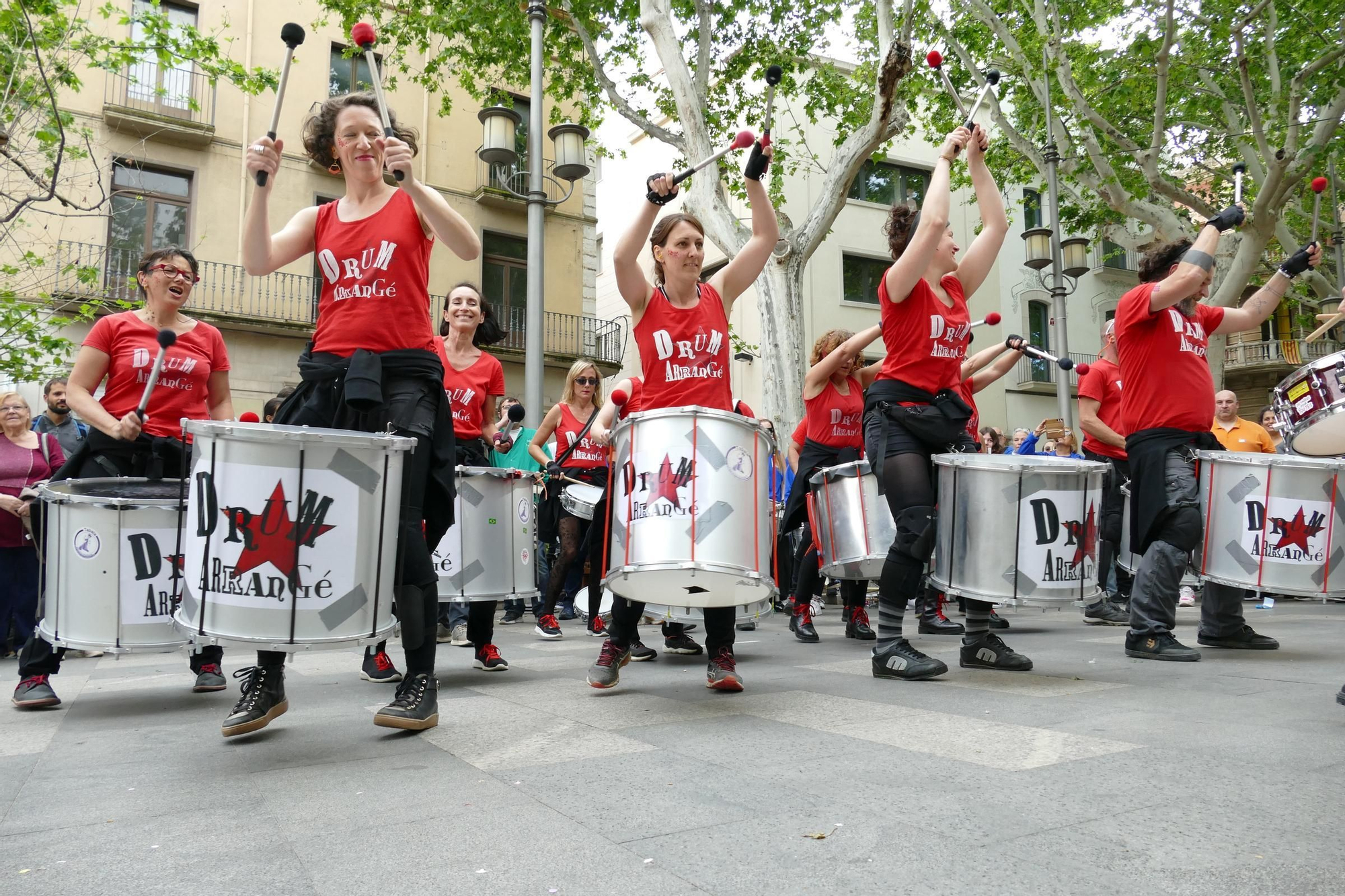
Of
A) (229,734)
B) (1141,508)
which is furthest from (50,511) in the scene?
(1141,508)

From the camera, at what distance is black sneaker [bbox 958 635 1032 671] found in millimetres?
4754

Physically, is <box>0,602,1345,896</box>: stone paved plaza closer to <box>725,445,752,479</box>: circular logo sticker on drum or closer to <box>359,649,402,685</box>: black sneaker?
<box>359,649,402,685</box>: black sneaker

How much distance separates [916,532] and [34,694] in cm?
392

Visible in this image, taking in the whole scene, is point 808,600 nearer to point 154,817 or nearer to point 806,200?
point 154,817

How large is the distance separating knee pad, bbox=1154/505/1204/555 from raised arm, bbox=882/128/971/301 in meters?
1.91

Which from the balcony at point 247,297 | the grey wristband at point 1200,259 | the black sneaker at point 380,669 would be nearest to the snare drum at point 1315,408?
the grey wristband at point 1200,259

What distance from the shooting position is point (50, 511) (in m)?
4.25

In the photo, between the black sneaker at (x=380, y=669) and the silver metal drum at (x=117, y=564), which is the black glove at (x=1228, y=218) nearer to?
the black sneaker at (x=380, y=669)

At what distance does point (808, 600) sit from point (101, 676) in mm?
4375

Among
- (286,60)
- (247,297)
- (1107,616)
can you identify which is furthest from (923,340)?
(247,297)

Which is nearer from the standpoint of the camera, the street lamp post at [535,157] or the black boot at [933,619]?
the black boot at [933,619]

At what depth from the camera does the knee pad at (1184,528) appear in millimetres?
5176

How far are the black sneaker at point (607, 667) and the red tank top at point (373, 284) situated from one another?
1.56m

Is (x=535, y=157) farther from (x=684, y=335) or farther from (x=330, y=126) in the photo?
(x=330, y=126)
